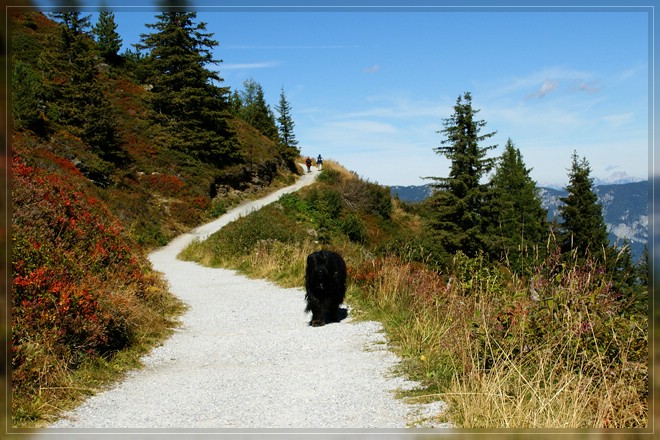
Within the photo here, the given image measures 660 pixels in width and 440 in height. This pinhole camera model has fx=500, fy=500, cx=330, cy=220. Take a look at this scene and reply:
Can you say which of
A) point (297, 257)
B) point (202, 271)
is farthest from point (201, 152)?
point (297, 257)

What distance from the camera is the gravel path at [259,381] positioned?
452cm

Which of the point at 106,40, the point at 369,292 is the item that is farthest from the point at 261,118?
the point at 369,292

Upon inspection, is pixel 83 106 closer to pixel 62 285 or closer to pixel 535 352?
pixel 62 285

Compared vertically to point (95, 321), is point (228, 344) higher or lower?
lower

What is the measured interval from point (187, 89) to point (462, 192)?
70.8ft

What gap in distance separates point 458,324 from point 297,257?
9982 millimetres

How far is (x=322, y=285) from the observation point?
8812 millimetres

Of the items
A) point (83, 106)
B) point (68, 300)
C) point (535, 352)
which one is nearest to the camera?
point (535, 352)

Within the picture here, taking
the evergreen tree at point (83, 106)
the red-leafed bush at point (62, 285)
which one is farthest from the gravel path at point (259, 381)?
the evergreen tree at point (83, 106)

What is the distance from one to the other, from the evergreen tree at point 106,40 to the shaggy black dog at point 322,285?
4352 centimetres

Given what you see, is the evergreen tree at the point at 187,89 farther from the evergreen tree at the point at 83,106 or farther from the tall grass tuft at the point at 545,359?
the tall grass tuft at the point at 545,359

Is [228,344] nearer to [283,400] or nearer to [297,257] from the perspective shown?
[283,400]

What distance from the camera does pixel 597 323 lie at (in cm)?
439

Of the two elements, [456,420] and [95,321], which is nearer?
[456,420]
